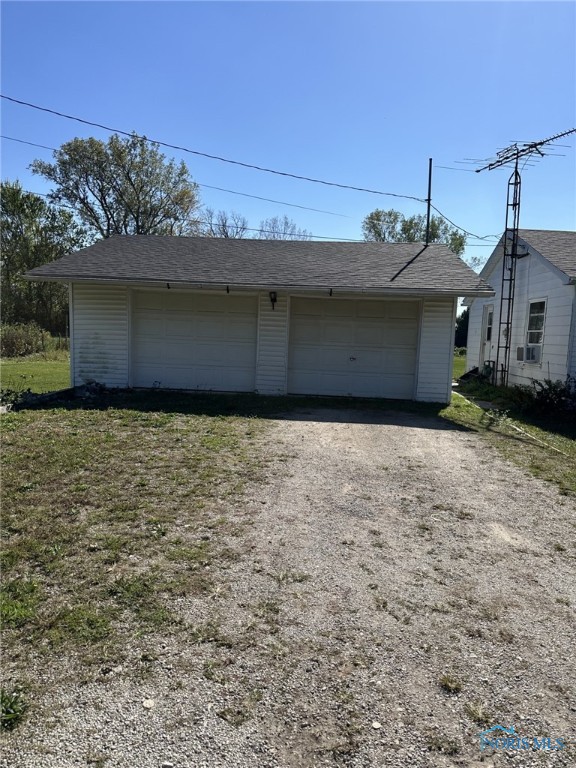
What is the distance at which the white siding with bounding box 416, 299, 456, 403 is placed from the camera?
10.2 m

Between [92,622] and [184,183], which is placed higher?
[184,183]

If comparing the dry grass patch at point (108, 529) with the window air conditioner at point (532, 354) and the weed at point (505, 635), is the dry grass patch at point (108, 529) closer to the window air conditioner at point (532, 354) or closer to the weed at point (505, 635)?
Result: the weed at point (505, 635)

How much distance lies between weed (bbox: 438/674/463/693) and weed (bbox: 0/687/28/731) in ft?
5.77

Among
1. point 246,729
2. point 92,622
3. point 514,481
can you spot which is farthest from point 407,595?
point 514,481

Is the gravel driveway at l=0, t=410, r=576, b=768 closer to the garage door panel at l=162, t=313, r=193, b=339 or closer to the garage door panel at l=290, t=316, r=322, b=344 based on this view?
the garage door panel at l=290, t=316, r=322, b=344

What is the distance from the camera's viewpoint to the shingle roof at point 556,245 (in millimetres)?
10559

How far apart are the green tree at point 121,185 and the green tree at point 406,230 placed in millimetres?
14218

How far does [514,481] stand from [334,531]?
2.59 m

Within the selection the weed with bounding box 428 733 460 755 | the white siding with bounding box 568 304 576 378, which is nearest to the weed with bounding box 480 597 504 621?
the weed with bounding box 428 733 460 755

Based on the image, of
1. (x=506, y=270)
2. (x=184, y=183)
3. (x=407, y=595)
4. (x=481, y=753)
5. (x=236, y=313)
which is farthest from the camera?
(x=184, y=183)

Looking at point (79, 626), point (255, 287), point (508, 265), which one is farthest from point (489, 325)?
point (79, 626)

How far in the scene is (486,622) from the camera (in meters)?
2.67

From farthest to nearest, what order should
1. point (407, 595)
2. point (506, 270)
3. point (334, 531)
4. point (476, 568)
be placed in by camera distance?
1. point (506, 270)
2. point (334, 531)
3. point (476, 568)
4. point (407, 595)

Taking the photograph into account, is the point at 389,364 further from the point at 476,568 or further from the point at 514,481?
the point at 476,568
